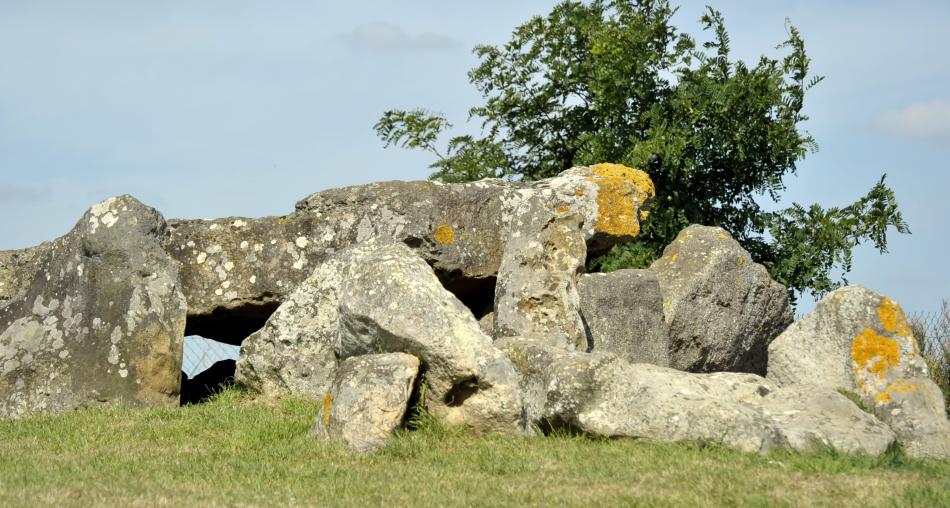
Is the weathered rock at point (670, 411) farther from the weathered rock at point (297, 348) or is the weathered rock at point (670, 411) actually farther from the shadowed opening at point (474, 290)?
the shadowed opening at point (474, 290)

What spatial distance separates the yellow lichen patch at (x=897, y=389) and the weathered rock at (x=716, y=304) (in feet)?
12.4

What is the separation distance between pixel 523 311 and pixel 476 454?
3.96m

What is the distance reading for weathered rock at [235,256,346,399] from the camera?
15.1 meters

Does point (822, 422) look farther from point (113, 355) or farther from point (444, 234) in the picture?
point (113, 355)

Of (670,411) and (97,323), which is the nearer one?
(670,411)

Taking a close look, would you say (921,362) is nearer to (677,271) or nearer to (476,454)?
(677,271)

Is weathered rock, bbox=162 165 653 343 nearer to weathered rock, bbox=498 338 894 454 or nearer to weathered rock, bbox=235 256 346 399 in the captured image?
weathered rock, bbox=235 256 346 399

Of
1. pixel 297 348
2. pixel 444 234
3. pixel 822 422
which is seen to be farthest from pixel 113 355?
pixel 822 422

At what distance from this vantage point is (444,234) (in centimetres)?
1686

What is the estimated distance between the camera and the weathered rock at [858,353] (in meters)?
14.2

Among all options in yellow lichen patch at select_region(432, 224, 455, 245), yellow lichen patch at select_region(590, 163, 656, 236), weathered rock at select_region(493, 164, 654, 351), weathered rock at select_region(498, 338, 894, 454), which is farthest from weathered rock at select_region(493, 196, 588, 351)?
weathered rock at select_region(498, 338, 894, 454)

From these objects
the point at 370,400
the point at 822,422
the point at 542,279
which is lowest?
the point at 822,422

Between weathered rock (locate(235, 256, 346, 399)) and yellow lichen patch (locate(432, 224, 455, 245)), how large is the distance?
1.82 meters

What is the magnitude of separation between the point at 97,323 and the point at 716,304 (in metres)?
8.66
